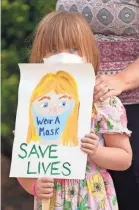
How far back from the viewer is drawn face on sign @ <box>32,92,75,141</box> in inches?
105

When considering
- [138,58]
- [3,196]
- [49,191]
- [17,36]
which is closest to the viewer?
[49,191]

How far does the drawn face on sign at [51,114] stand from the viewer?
8.72 ft

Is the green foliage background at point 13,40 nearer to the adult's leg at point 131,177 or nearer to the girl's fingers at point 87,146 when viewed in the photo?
the adult's leg at point 131,177

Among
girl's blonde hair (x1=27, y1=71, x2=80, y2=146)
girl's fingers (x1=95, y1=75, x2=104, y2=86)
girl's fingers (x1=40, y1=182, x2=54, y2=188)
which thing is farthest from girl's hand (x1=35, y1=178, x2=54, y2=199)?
girl's fingers (x1=95, y1=75, x2=104, y2=86)

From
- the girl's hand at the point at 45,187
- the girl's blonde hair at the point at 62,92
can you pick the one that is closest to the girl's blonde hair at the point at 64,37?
the girl's blonde hair at the point at 62,92

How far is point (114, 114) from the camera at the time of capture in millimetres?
2750

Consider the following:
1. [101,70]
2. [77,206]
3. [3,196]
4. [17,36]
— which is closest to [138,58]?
[101,70]

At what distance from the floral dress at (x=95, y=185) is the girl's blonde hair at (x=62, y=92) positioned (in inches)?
4.4

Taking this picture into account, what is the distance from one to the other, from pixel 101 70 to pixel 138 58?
0.14m

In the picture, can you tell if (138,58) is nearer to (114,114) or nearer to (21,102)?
(114,114)

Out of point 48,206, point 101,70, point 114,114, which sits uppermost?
point 101,70

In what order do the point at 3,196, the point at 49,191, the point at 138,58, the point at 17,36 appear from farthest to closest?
the point at 3,196 → the point at 17,36 → the point at 138,58 → the point at 49,191

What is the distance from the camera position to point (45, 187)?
2643mm

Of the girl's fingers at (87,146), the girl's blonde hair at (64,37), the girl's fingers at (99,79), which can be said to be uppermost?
the girl's blonde hair at (64,37)
